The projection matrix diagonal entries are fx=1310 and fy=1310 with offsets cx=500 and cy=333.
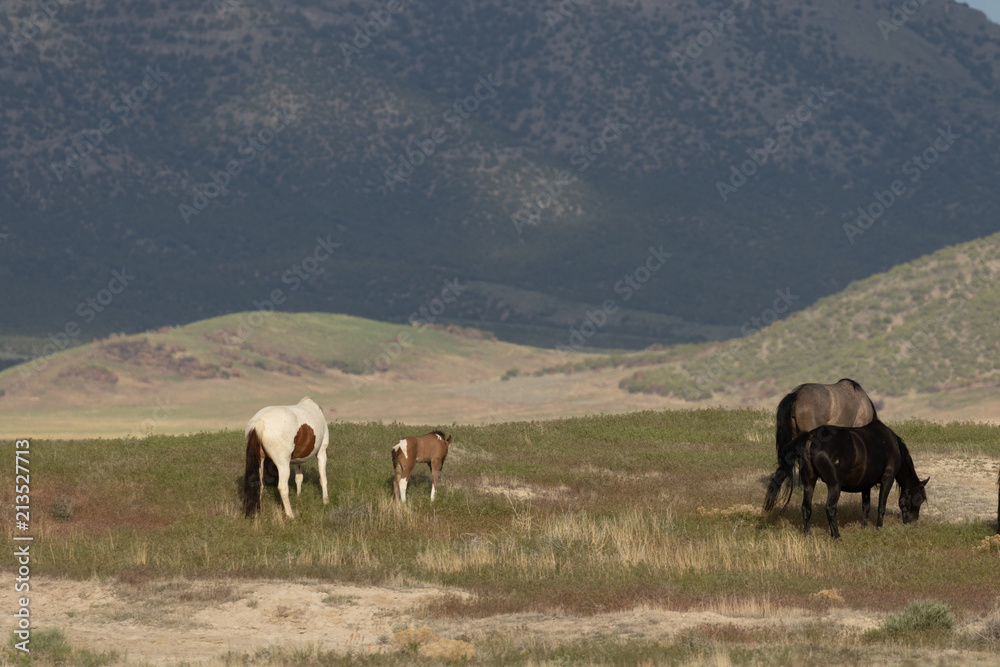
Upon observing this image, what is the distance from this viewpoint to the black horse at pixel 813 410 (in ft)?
83.5

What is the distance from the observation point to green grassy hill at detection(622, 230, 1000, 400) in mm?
105250

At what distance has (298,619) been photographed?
16469mm

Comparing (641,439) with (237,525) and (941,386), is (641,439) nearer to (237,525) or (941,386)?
(237,525)

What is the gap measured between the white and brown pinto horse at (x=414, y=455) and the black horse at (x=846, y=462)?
21.6ft

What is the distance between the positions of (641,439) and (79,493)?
15.3 metres

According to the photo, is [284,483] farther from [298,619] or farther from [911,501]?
[911,501]

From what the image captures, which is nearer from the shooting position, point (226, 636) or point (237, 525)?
point (226, 636)

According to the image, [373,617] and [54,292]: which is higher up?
[54,292]

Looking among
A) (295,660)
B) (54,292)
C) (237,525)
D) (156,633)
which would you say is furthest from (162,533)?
(54,292)

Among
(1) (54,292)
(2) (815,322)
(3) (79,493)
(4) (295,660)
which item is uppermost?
(1) (54,292)

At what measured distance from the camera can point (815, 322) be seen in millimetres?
123625

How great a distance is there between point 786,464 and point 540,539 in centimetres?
436

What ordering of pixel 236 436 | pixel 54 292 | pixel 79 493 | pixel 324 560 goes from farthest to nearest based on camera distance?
1. pixel 54 292
2. pixel 236 436
3. pixel 79 493
4. pixel 324 560

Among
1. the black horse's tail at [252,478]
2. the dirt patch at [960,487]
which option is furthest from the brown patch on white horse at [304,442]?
the dirt patch at [960,487]
